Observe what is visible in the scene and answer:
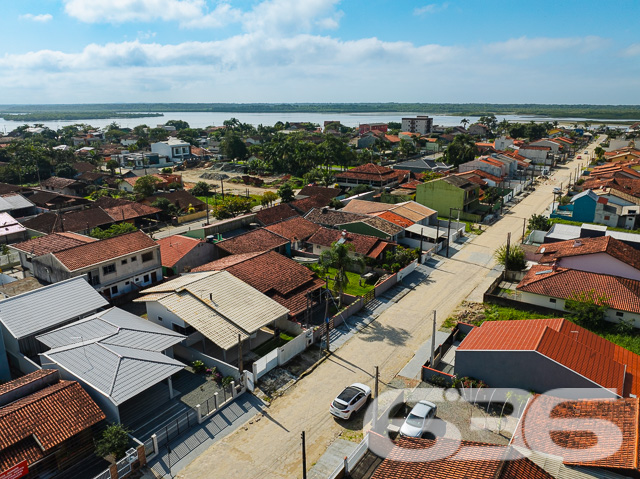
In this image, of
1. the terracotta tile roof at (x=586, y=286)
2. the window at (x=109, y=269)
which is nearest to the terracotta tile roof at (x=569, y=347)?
the terracotta tile roof at (x=586, y=286)

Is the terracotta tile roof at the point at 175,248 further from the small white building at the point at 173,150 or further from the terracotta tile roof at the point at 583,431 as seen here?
the small white building at the point at 173,150

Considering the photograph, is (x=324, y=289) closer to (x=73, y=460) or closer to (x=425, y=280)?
(x=425, y=280)

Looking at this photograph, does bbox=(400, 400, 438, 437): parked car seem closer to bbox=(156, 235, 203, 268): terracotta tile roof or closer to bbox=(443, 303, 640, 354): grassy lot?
bbox=(443, 303, 640, 354): grassy lot

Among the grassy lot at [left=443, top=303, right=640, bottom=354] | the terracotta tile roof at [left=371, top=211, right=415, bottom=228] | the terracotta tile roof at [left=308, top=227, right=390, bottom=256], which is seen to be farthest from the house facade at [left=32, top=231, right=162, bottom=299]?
the terracotta tile roof at [left=371, top=211, right=415, bottom=228]

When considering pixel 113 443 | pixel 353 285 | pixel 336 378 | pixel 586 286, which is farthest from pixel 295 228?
pixel 113 443

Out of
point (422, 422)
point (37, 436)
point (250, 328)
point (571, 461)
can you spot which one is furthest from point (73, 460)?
point (571, 461)
